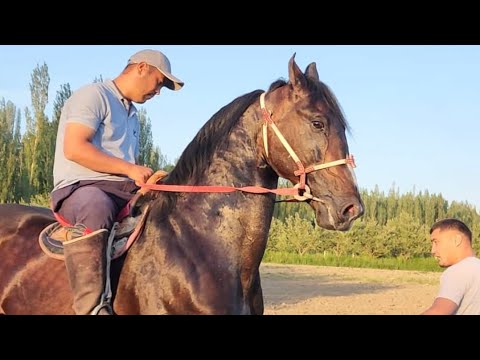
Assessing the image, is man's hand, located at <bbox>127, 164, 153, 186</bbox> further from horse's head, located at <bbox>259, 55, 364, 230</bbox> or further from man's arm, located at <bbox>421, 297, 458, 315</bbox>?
man's arm, located at <bbox>421, 297, 458, 315</bbox>

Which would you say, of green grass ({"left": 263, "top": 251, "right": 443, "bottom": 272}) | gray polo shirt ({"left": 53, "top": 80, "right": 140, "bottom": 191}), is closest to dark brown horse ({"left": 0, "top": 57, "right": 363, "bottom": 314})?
gray polo shirt ({"left": 53, "top": 80, "right": 140, "bottom": 191})

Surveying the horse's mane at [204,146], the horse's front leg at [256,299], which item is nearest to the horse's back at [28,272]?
the horse's mane at [204,146]

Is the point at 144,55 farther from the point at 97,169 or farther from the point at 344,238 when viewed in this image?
the point at 344,238

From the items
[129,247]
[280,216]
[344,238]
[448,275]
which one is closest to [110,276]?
[129,247]

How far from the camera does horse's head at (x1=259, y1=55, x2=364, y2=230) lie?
4027 mm

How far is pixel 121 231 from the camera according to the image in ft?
13.6

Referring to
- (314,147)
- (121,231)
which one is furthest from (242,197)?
(121,231)

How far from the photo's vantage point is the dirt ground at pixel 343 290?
51.8 feet

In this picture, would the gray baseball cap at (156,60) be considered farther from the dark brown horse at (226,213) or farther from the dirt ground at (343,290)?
the dirt ground at (343,290)

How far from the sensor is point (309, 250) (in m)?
34.2

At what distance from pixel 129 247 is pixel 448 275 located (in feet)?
7.05

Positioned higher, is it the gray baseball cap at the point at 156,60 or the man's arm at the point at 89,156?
the gray baseball cap at the point at 156,60

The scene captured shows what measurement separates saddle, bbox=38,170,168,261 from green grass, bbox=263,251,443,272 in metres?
28.4

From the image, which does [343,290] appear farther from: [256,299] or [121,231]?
[121,231]
